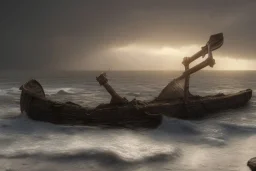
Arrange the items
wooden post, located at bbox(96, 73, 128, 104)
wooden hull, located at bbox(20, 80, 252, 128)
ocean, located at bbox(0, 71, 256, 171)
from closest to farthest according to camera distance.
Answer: ocean, located at bbox(0, 71, 256, 171), wooden hull, located at bbox(20, 80, 252, 128), wooden post, located at bbox(96, 73, 128, 104)

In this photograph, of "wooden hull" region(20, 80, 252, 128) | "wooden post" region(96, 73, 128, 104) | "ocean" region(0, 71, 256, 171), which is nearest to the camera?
"ocean" region(0, 71, 256, 171)

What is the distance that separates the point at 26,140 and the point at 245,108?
21252 millimetres

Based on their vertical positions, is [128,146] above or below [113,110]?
below

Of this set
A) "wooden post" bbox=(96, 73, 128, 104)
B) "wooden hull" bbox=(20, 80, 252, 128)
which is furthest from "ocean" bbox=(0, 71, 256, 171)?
"wooden post" bbox=(96, 73, 128, 104)

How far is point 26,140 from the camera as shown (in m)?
15.5

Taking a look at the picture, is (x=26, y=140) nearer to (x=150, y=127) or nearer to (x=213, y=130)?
(x=150, y=127)

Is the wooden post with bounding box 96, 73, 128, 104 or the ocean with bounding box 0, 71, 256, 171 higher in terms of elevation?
the wooden post with bounding box 96, 73, 128, 104

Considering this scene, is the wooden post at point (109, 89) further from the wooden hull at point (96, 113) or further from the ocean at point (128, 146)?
the ocean at point (128, 146)

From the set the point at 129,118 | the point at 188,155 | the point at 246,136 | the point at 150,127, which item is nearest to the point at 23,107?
the point at 129,118

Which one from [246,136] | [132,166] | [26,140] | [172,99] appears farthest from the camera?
[172,99]

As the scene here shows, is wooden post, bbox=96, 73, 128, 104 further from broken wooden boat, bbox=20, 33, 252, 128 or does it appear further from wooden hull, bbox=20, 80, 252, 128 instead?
wooden hull, bbox=20, 80, 252, 128

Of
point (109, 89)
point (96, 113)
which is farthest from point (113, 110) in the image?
point (109, 89)

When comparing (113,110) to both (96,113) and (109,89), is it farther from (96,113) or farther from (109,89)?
(109,89)

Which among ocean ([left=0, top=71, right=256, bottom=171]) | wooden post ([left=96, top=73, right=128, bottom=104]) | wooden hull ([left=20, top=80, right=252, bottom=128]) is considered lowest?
ocean ([left=0, top=71, right=256, bottom=171])
